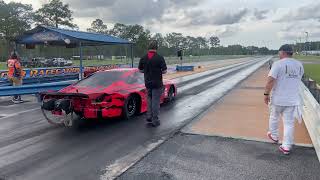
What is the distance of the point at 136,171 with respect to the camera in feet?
17.4

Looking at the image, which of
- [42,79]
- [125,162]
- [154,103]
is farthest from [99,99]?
[42,79]

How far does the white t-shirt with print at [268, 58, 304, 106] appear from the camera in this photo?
616 cm

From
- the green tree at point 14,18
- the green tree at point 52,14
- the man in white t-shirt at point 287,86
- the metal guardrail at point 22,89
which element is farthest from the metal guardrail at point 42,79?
the green tree at point 52,14

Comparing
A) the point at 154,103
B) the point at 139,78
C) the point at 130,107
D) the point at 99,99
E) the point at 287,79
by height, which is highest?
the point at 287,79

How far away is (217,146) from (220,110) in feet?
13.2

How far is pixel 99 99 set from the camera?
8.33 meters

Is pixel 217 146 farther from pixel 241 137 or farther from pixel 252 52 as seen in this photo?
pixel 252 52

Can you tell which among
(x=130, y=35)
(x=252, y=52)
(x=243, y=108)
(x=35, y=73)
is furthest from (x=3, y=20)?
(x=252, y=52)

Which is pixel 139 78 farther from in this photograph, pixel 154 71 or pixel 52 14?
pixel 52 14

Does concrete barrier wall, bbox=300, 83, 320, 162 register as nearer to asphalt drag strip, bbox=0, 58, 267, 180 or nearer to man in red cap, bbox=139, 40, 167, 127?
asphalt drag strip, bbox=0, 58, 267, 180

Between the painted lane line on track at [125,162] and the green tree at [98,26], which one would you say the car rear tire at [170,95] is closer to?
the painted lane line on track at [125,162]

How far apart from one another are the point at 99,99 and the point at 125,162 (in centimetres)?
287

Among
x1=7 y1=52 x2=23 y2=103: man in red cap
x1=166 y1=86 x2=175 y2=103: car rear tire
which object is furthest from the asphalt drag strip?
x1=7 y1=52 x2=23 y2=103: man in red cap

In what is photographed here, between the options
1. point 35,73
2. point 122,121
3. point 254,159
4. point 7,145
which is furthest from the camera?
point 35,73
